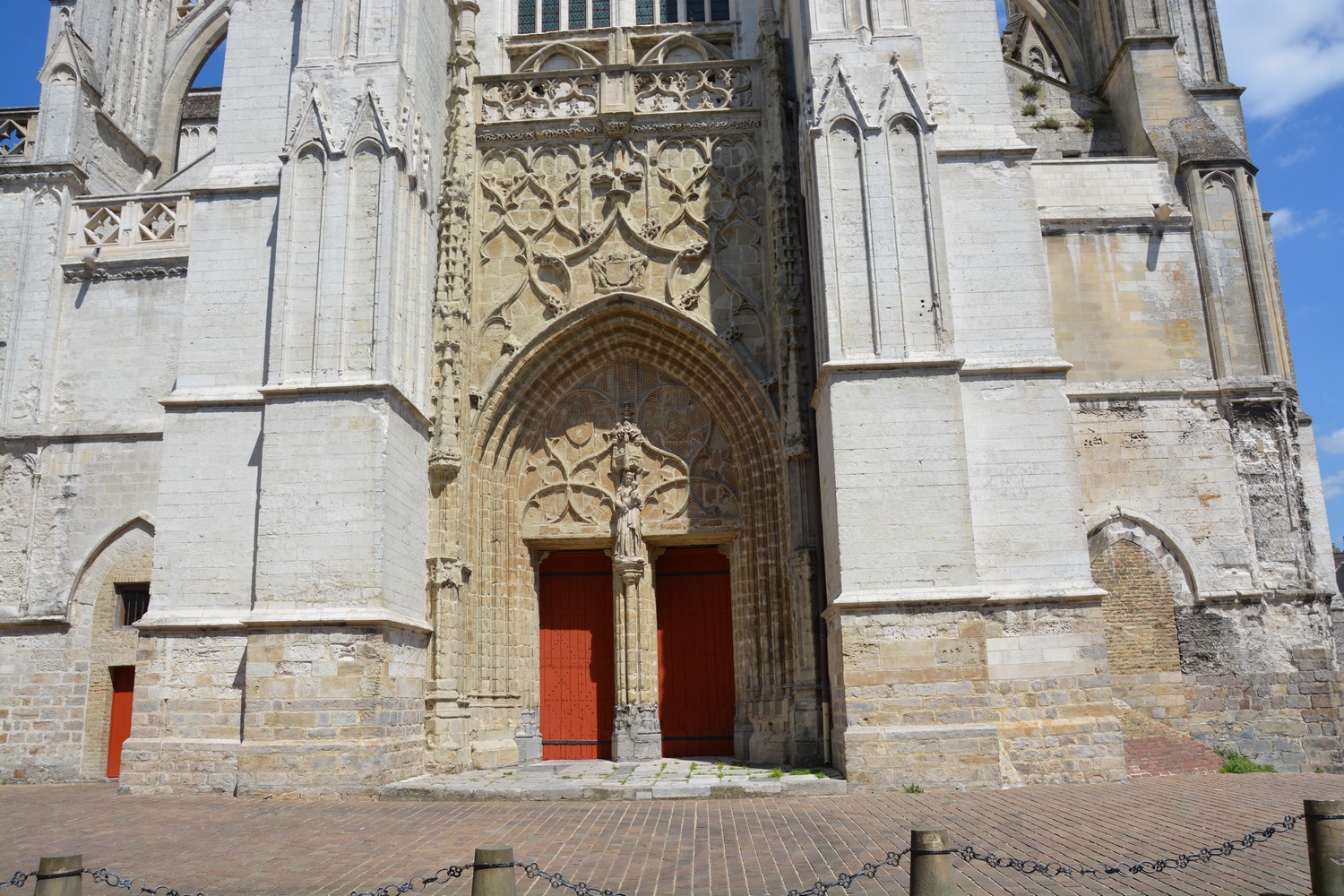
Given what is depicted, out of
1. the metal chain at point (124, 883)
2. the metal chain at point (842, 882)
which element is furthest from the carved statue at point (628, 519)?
the metal chain at point (124, 883)

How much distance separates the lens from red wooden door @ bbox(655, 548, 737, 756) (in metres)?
12.1

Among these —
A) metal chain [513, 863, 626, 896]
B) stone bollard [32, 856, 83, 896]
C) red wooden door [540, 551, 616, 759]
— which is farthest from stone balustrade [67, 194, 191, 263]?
metal chain [513, 863, 626, 896]

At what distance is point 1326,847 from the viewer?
14.9 feet

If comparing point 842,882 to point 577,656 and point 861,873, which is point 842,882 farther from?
point 577,656

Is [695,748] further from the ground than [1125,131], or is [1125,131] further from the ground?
[1125,131]

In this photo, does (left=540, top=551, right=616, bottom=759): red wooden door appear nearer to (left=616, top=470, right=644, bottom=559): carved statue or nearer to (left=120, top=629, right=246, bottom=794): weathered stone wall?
(left=616, top=470, right=644, bottom=559): carved statue

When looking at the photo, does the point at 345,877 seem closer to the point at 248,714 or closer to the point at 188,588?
the point at 248,714

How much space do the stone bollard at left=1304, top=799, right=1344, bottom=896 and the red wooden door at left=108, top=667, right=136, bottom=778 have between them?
38.4ft

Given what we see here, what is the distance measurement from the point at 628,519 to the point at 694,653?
1.83 m

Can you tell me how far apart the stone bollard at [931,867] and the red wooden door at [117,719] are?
1060cm

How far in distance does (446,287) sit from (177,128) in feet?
24.1

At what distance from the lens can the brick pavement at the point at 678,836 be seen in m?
5.55

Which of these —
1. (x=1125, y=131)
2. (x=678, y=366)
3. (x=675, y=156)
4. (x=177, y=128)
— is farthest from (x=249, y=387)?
(x=1125, y=131)

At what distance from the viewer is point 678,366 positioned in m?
12.5
